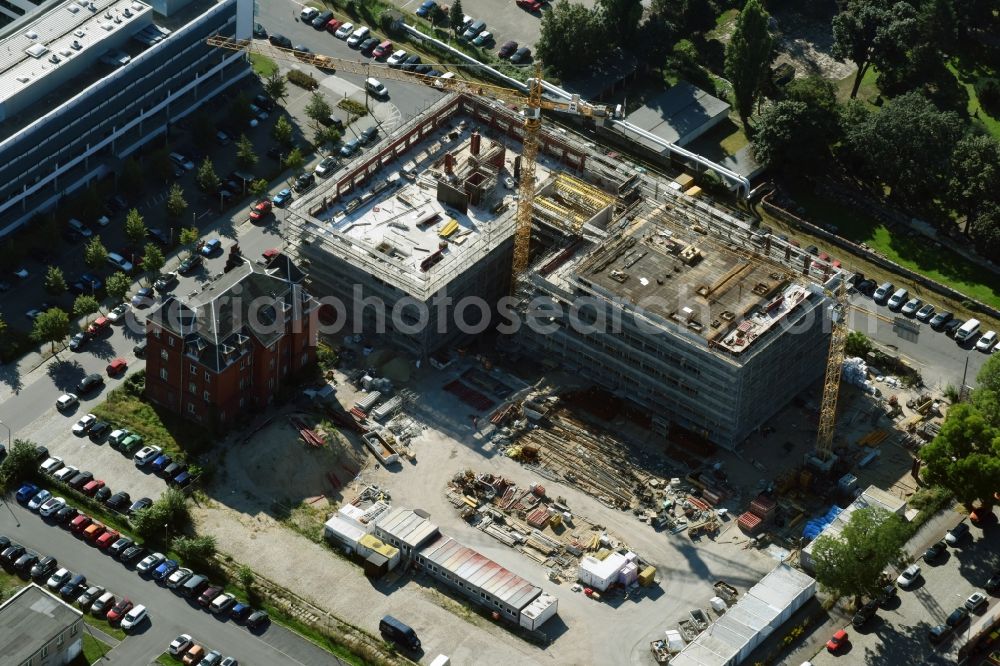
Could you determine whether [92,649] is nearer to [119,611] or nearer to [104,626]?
[104,626]

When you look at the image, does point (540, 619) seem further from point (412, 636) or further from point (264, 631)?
point (264, 631)

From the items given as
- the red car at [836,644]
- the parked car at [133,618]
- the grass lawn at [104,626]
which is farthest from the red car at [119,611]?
the red car at [836,644]

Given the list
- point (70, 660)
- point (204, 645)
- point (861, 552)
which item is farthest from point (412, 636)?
point (861, 552)

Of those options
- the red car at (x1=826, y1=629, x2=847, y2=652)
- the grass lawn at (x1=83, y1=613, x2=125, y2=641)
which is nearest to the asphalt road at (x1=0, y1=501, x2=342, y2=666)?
the grass lawn at (x1=83, y1=613, x2=125, y2=641)

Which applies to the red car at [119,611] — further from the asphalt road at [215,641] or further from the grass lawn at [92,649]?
the grass lawn at [92,649]

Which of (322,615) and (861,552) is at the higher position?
(861,552)
